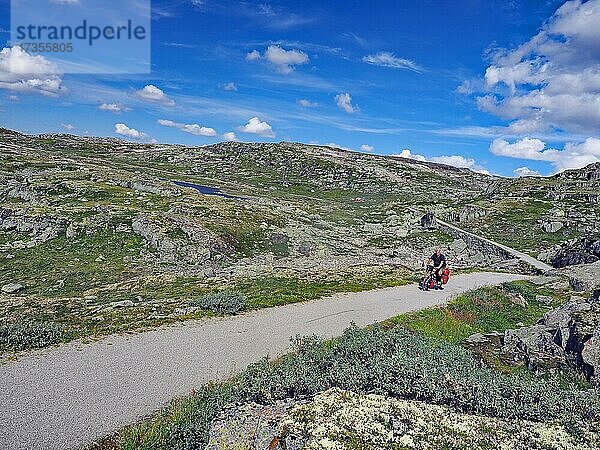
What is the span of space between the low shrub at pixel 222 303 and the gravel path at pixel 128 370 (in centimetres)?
87

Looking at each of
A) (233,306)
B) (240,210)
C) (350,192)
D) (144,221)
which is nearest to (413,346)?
(233,306)

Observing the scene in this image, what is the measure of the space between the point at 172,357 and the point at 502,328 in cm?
1665

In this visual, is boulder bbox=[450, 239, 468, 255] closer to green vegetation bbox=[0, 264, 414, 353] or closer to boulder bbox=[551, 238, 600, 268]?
boulder bbox=[551, 238, 600, 268]

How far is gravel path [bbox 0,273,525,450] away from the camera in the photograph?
10641mm

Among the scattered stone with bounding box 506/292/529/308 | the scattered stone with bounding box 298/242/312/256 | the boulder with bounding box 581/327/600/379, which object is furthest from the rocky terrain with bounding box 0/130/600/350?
the boulder with bounding box 581/327/600/379

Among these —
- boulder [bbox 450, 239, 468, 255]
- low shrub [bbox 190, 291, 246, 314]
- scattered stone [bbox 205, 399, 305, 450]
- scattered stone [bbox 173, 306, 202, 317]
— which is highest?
boulder [bbox 450, 239, 468, 255]

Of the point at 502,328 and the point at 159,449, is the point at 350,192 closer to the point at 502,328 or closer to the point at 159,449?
the point at 502,328

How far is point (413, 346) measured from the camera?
12.3 metres

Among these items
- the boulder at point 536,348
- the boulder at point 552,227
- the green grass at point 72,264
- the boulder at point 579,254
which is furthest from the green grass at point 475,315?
the boulder at point 552,227

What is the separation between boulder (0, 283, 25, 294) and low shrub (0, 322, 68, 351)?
47.9ft

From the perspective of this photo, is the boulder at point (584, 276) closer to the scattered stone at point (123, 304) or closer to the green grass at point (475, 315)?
the green grass at point (475, 315)

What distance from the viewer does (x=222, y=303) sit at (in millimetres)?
21688

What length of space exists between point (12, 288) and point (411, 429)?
103 feet

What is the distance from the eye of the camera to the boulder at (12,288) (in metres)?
29.5
